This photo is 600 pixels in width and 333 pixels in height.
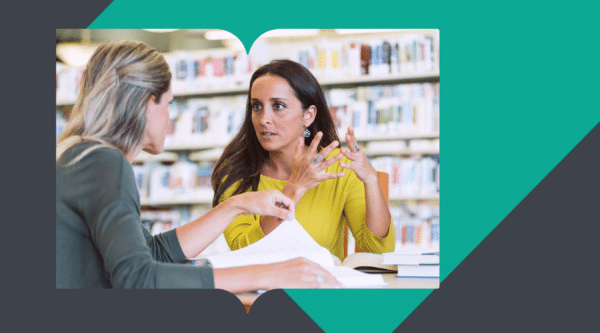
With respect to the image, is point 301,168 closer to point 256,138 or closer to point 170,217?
point 256,138

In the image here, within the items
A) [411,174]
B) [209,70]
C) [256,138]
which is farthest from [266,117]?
[411,174]

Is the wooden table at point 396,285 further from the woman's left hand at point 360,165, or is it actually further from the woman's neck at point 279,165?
the woman's neck at point 279,165

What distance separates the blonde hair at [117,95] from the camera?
7.25ft

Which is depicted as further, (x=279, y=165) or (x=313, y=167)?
(x=279, y=165)

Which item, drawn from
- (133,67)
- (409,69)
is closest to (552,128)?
(409,69)

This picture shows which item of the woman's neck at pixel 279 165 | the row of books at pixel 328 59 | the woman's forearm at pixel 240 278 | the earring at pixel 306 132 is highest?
the row of books at pixel 328 59

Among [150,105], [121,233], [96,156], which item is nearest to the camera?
[121,233]

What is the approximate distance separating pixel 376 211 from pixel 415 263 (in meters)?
0.27

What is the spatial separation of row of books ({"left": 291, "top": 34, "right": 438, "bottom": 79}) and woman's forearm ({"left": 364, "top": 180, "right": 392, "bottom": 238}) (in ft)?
1.60

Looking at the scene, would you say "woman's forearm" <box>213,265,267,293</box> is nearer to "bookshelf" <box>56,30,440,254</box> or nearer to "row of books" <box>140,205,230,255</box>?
"row of books" <box>140,205,230,255</box>

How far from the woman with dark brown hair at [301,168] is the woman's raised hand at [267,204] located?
0.04m

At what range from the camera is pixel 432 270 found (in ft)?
7.81

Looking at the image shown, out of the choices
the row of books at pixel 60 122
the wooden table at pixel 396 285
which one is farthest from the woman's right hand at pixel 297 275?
the row of books at pixel 60 122

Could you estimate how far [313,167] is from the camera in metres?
2.36
